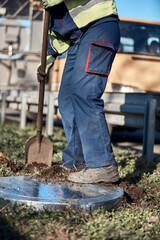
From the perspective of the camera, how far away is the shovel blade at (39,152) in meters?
3.92

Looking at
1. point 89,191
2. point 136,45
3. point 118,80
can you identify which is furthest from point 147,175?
point 136,45

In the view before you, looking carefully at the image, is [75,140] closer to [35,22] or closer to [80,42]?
[80,42]

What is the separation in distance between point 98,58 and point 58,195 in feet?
3.61

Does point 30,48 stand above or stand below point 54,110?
above

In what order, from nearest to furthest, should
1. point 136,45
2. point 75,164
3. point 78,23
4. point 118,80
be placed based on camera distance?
point 78,23 < point 75,164 < point 118,80 < point 136,45

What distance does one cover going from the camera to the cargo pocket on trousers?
3049 millimetres

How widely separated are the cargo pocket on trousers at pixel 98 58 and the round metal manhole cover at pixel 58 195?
0.89 meters

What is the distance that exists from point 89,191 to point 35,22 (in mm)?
12385

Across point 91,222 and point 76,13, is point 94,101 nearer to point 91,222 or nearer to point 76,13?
point 76,13

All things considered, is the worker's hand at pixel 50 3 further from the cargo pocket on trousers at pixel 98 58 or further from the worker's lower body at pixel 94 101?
the cargo pocket on trousers at pixel 98 58

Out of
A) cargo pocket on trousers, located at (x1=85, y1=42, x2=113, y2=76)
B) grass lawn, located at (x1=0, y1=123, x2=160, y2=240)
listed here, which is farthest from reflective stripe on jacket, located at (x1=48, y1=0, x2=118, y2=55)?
grass lawn, located at (x1=0, y1=123, x2=160, y2=240)

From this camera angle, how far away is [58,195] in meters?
2.65

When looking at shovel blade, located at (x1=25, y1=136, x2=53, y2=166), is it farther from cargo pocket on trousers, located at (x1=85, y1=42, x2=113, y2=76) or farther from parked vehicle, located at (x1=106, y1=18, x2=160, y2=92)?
parked vehicle, located at (x1=106, y1=18, x2=160, y2=92)

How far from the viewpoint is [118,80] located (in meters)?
7.38
